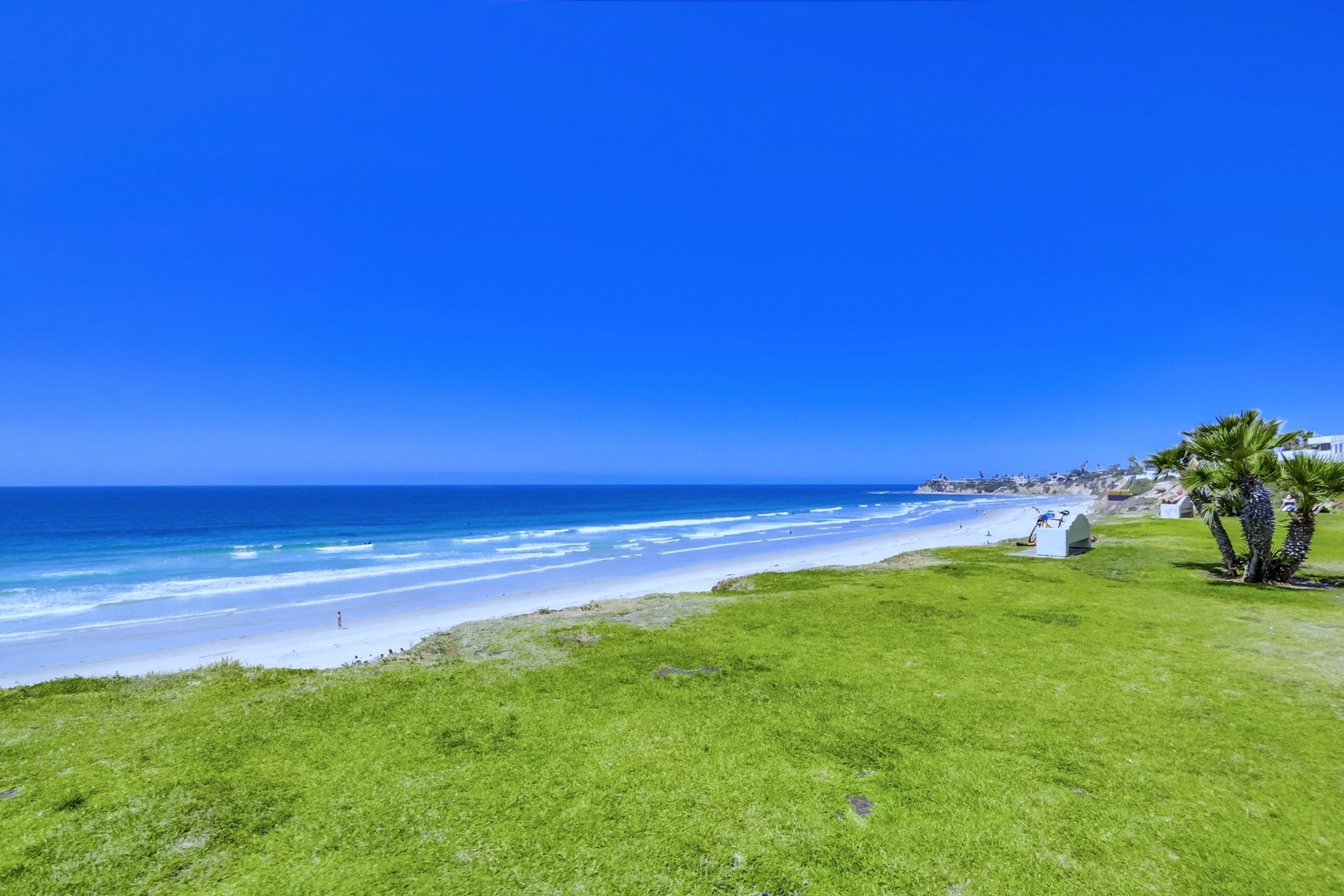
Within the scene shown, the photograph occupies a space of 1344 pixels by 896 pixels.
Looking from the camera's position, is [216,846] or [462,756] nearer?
[216,846]

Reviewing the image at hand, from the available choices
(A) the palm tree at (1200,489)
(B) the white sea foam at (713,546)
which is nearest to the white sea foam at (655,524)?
(B) the white sea foam at (713,546)

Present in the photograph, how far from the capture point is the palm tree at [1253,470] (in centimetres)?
1548

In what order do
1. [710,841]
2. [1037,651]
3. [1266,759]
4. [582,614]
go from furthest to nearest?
[582,614] < [1037,651] < [1266,759] < [710,841]

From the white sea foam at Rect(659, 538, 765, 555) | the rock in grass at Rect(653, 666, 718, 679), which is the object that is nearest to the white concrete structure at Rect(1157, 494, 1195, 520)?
the white sea foam at Rect(659, 538, 765, 555)

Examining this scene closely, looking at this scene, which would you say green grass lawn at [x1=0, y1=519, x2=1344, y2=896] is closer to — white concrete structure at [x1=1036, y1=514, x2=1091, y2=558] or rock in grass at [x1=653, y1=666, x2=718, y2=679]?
rock in grass at [x1=653, y1=666, x2=718, y2=679]

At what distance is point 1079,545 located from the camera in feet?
80.8

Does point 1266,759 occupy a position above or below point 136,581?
above

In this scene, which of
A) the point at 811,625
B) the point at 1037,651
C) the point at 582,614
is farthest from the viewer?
the point at 582,614

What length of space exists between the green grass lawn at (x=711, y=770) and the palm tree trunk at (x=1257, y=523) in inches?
236

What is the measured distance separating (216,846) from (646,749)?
416 cm

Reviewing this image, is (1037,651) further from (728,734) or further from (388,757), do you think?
(388,757)

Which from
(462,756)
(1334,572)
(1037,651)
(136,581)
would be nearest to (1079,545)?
(1334,572)

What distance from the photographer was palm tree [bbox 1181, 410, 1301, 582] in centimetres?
1548

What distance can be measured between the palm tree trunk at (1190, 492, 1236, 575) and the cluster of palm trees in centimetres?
3
